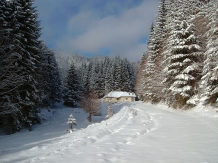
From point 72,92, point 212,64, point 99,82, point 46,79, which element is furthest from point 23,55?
point 99,82

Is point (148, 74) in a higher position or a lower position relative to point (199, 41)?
lower

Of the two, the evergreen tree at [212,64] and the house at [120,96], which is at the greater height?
the evergreen tree at [212,64]

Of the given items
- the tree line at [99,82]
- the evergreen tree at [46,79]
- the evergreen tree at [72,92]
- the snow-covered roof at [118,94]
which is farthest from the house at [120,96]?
the evergreen tree at [46,79]

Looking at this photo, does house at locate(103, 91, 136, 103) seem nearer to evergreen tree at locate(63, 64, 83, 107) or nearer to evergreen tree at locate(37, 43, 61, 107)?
evergreen tree at locate(63, 64, 83, 107)

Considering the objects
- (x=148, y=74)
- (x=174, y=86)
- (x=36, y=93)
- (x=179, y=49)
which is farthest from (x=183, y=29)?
(x=36, y=93)

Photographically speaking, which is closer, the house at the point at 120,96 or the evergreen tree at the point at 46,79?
the evergreen tree at the point at 46,79

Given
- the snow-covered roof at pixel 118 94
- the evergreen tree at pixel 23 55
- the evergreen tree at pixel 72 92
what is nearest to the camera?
the evergreen tree at pixel 23 55

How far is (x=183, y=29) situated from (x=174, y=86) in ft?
20.4

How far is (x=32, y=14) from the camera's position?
17312 mm

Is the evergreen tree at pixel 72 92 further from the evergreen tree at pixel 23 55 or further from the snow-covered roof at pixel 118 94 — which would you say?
the evergreen tree at pixel 23 55

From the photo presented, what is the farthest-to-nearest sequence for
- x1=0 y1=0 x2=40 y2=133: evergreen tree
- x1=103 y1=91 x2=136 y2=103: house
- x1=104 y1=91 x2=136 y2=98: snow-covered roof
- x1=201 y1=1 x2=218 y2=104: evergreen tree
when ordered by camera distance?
x1=104 y1=91 x2=136 y2=98: snow-covered roof → x1=103 y1=91 x2=136 y2=103: house → x1=0 y1=0 x2=40 y2=133: evergreen tree → x1=201 y1=1 x2=218 y2=104: evergreen tree

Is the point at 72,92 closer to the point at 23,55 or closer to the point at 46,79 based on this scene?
the point at 46,79

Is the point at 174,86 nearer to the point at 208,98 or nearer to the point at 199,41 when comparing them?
the point at 208,98

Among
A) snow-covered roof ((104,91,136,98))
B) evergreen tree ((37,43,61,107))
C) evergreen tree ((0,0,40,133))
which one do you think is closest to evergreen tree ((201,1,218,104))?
evergreen tree ((0,0,40,133))
